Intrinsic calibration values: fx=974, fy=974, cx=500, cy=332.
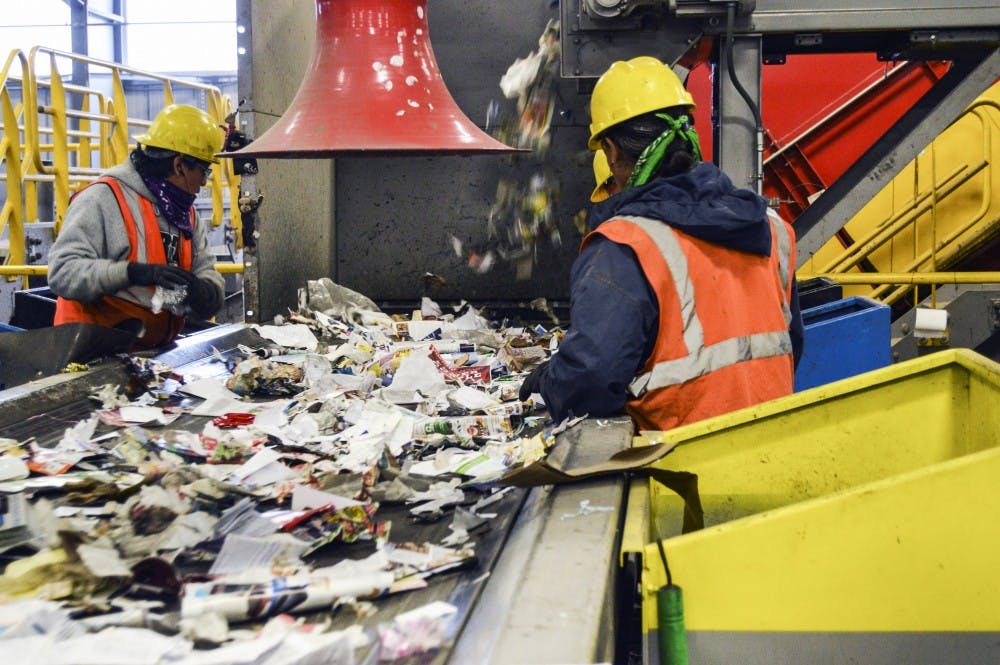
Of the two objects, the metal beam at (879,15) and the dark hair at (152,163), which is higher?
the metal beam at (879,15)

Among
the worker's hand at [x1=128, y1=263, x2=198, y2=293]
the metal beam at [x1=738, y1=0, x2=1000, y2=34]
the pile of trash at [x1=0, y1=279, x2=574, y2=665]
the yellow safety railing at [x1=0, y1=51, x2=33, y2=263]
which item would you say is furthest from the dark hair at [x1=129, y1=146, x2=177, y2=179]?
the yellow safety railing at [x1=0, y1=51, x2=33, y2=263]

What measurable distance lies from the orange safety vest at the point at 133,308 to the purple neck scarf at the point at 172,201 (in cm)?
5

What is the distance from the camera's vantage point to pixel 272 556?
1.58m

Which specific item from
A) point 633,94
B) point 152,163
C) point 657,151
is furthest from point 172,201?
point 657,151

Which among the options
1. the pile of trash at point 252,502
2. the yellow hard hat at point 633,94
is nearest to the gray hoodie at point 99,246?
the pile of trash at point 252,502

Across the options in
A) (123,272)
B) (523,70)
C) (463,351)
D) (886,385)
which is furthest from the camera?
(523,70)

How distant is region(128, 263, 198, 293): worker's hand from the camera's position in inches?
138

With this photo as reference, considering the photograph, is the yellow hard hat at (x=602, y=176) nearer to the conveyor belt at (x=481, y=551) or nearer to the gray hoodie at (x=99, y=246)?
Answer: the conveyor belt at (x=481, y=551)

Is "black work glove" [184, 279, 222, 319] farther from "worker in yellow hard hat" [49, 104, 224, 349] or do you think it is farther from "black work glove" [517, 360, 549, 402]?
"black work glove" [517, 360, 549, 402]

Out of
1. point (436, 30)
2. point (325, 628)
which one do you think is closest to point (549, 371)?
point (325, 628)

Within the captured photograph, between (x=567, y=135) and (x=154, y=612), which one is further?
(x=567, y=135)

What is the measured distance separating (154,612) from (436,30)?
161 inches

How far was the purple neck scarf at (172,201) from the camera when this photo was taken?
3.79m

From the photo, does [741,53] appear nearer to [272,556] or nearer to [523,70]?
[523,70]
